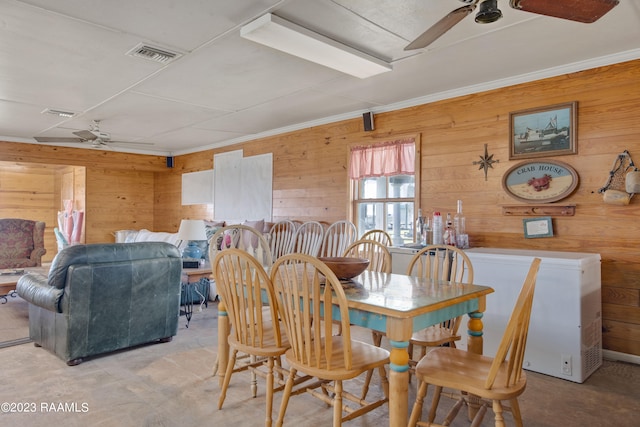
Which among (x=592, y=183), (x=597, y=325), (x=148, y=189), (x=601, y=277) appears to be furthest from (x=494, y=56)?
(x=148, y=189)

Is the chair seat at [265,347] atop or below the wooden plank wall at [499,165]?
below

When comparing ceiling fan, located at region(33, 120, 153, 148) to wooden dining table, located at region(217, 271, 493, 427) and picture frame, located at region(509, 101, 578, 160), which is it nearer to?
wooden dining table, located at region(217, 271, 493, 427)

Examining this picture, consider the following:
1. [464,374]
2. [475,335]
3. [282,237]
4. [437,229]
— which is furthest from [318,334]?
[282,237]

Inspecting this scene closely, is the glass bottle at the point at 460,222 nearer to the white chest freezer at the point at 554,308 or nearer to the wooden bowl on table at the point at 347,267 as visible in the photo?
the white chest freezer at the point at 554,308

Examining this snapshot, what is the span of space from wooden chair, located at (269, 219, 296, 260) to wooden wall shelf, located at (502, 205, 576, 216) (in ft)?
8.53

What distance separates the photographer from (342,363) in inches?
74.2

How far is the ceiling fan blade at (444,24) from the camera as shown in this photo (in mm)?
1980

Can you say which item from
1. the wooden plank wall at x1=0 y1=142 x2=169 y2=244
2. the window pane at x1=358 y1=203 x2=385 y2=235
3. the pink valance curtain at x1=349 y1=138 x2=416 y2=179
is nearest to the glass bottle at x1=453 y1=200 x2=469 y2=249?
the pink valance curtain at x1=349 y1=138 x2=416 y2=179

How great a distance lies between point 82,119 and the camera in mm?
5355

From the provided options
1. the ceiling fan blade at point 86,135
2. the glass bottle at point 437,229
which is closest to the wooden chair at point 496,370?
the glass bottle at point 437,229

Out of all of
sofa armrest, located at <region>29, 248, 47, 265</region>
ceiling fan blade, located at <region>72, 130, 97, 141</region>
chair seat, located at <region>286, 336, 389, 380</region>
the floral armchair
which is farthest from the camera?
sofa armrest, located at <region>29, 248, 47, 265</region>

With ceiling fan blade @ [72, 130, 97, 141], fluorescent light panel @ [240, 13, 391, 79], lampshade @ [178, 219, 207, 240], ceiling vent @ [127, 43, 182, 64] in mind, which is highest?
ceiling vent @ [127, 43, 182, 64]

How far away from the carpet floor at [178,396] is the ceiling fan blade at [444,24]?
2.04 meters

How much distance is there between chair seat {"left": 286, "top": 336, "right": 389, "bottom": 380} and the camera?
180cm
